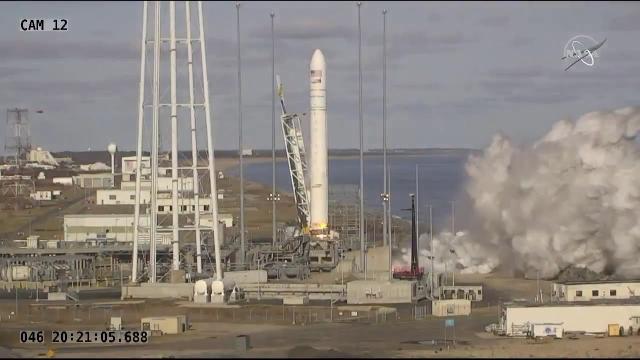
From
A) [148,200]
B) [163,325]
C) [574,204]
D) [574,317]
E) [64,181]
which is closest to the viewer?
[574,317]

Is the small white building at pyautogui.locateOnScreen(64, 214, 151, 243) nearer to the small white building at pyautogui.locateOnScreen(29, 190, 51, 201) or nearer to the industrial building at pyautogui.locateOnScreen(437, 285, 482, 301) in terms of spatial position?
the industrial building at pyautogui.locateOnScreen(437, 285, 482, 301)

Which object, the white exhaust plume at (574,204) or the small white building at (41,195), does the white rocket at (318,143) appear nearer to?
the white exhaust plume at (574,204)

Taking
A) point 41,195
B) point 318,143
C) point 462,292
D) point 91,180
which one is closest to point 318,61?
point 318,143

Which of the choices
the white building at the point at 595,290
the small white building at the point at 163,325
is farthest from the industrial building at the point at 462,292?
the small white building at the point at 163,325

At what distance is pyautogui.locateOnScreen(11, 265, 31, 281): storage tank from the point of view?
92.2 meters

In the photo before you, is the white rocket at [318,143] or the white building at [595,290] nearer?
the white building at [595,290]

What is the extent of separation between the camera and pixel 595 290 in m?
75.1

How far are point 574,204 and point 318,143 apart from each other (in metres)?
16.5

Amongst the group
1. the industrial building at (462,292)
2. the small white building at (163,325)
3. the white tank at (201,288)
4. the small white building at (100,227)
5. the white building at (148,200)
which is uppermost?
the white building at (148,200)

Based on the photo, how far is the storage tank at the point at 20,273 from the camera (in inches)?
3632

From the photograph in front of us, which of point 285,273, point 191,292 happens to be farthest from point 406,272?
point 191,292

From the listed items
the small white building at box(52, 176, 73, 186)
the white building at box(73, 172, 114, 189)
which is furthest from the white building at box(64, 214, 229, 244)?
the small white building at box(52, 176, 73, 186)

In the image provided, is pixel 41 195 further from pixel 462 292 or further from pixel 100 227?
pixel 462 292

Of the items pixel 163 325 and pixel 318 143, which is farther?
pixel 318 143
